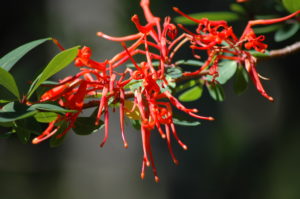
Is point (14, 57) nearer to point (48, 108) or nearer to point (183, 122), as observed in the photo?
point (48, 108)

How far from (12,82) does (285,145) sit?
195cm

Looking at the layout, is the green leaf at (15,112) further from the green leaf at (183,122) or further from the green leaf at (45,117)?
the green leaf at (183,122)

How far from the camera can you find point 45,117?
50 cm

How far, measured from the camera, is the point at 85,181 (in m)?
2.59

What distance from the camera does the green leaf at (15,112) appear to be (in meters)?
0.43

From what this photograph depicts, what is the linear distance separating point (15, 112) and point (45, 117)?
2.2 inches

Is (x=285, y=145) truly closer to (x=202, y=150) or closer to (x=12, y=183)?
(x=202, y=150)

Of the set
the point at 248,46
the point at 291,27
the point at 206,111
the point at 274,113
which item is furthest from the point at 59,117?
the point at 274,113

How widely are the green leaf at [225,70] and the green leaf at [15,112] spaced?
29 cm

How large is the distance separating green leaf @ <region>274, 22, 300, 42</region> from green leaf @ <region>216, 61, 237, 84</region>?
15 cm

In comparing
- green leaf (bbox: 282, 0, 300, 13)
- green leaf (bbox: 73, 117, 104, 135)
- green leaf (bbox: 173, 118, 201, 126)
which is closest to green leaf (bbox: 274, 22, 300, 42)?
green leaf (bbox: 282, 0, 300, 13)

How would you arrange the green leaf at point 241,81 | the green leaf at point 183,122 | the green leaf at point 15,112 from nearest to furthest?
the green leaf at point 15,112, the green leaf at point 183,122, the green leaf at point 241,81

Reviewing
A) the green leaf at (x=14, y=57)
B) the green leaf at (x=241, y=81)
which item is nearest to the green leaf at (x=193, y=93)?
the green leaf at (x=241, y=81)

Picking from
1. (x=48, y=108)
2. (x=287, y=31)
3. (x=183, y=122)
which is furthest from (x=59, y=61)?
(x=287, y=31)
